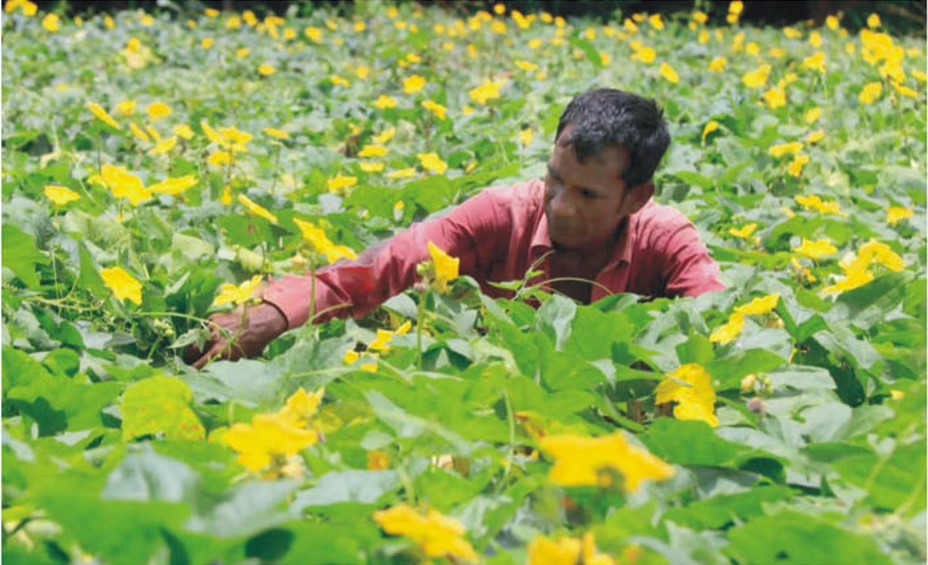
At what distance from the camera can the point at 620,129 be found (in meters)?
2.54

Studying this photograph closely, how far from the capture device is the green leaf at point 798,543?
1125mm

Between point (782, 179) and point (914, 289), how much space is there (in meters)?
1.75

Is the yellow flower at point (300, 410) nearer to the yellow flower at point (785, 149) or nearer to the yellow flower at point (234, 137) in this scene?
the yellow flower at point (234, 137)

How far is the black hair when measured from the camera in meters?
2.51

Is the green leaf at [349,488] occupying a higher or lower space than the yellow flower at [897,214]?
higher

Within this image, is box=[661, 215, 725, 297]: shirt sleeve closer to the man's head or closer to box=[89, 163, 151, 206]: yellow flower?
the man's head

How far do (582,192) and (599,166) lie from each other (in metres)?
0.07

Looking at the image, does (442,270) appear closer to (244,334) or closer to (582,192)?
(244,334)

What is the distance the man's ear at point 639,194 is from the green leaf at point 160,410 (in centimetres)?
133

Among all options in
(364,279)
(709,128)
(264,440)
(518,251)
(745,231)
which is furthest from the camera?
(709,128)

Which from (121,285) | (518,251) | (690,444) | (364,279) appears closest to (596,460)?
(690,444)

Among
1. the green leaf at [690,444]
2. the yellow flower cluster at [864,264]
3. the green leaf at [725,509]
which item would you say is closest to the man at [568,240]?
the yellow flower cluster at [864,264]

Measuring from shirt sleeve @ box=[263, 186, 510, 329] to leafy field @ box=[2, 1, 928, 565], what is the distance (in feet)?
0.19

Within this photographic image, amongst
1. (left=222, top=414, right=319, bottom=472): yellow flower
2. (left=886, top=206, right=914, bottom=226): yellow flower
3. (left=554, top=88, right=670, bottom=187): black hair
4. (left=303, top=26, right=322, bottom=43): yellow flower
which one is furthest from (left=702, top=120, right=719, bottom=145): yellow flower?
(left=303, top=26, right=322, bottom=43): yellow flower
